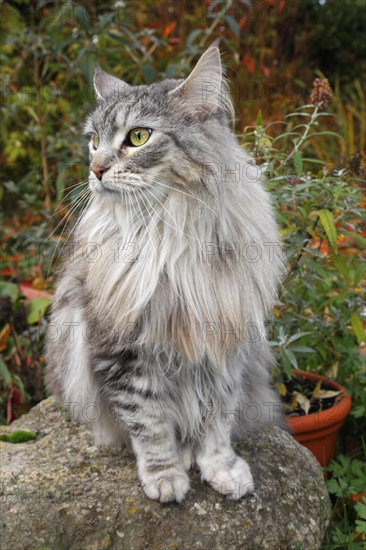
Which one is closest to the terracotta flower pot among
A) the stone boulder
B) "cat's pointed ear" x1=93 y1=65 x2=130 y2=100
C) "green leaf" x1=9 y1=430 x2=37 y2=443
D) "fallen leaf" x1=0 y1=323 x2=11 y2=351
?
the stone boulder

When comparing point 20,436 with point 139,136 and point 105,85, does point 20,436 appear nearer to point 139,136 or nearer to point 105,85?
point 139,136

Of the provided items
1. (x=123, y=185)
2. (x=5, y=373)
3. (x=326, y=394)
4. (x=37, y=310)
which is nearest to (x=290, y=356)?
(x=326, y=394)

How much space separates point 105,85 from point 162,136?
0.50 metres

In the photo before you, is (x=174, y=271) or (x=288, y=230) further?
(x=288, y=230)

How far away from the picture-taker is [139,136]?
2070 millimetres

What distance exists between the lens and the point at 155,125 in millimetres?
2061

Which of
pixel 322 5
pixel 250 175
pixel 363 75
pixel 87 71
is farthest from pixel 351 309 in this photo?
pixel 322 5

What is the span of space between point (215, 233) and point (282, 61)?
19.7 feet

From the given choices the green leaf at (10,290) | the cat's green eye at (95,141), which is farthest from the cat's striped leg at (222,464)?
the green leaf at (10,290)

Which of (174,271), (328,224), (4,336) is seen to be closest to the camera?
(174,271)

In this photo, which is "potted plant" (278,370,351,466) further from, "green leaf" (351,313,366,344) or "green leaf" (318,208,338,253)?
"green leaf" (318,208,338,253)

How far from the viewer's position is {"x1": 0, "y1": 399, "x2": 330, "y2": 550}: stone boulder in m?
2.09

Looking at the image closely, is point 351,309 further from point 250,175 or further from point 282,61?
point 282,61

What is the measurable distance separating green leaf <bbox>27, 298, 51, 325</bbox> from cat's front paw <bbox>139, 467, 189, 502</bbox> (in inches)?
70.1
